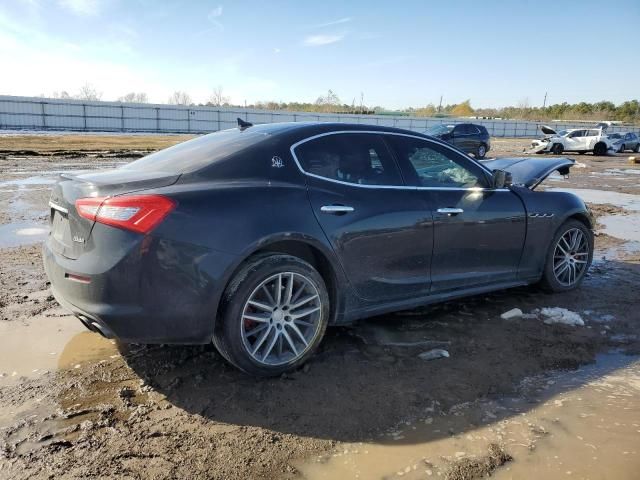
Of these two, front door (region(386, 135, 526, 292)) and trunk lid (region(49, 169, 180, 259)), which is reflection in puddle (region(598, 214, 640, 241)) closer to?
front door (region(386, 135, 526, 292))

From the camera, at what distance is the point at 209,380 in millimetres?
3285

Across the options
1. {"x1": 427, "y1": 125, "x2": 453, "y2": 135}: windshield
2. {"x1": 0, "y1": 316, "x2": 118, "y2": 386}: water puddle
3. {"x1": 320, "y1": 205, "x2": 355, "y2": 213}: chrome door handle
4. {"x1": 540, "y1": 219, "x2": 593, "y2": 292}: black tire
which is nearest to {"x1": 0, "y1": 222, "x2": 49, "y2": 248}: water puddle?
{"x1": 0, "y1": 316, "x2": 118, "y2": 386}: water puddle

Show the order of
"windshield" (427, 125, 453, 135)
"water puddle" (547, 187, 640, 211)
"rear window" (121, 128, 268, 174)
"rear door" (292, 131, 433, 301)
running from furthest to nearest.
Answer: "windshield" (427, 125, 453, 135) < "water puddle" (547, 187, 640, 211) < "rear door" (292, 131, 433, 301) < "rear window" (121, 128, 268, 174)

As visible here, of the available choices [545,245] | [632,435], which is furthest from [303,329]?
[545,245]

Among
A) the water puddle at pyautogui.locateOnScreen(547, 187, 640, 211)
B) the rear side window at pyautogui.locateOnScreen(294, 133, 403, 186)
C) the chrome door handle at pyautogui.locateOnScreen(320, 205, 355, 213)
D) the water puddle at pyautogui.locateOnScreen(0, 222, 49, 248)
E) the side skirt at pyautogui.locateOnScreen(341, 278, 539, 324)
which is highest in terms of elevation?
the rear side window at pyautogui.locateOnScreen(294, 133, 403, 186)

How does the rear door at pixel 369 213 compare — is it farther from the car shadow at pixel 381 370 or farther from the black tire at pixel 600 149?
the black tire at pixel 600 149

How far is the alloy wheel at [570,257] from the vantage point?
5.09 meters

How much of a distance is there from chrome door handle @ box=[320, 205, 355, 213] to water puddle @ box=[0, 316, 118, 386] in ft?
5.89

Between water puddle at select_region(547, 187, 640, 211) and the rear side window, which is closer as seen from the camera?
the rear side window

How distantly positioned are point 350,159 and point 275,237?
96cm

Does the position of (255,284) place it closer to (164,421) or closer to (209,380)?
(209,380)

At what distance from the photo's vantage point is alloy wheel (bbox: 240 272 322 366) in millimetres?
3219

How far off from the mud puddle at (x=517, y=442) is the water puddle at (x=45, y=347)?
1.96m

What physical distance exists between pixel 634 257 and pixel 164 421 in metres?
6.18
